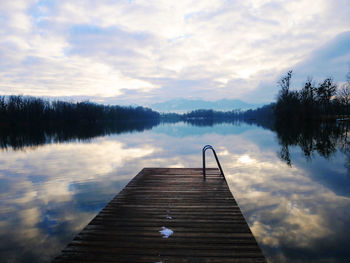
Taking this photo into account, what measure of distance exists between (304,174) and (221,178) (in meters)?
7.02

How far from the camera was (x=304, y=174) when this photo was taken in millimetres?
13023

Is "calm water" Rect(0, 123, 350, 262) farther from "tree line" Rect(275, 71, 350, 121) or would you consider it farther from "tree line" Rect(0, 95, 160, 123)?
"tree line" Rect(0, 95, 160, 123)

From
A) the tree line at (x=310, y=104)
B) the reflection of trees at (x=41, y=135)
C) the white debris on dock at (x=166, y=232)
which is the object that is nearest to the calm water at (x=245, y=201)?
the white debris on dock at (x=166, y=232)

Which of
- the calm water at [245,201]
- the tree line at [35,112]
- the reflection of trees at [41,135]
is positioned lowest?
the calm water at [245,201]

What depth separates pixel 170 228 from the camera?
4949mm

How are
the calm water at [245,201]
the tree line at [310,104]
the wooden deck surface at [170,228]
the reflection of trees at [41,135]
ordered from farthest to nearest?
1. the tree line at [310,104]
2. the reflection of trees at [41,135]
3. the calm water at [245,201]
4. the wooden deck surface at [170,228]

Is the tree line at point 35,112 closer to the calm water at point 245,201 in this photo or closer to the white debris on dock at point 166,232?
the calm water at point 245,201

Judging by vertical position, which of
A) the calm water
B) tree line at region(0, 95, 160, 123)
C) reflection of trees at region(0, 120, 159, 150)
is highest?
tree line at region(0, 95, 160, 123)

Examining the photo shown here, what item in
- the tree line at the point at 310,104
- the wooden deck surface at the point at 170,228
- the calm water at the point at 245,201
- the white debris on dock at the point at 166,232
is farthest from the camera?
the tree line at the point at 310,104

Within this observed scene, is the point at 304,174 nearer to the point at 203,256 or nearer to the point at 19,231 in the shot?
the point at 203,256

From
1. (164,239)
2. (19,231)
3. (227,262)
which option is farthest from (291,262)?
(19,231)

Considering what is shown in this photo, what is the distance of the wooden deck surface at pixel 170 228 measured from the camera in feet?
12.7

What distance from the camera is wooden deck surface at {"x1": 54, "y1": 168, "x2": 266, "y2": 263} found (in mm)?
3879

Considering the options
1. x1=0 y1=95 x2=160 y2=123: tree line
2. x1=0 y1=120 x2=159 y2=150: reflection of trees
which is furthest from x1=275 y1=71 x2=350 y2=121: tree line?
x1=0 y1=95 x2=160 y2=123: tree line
